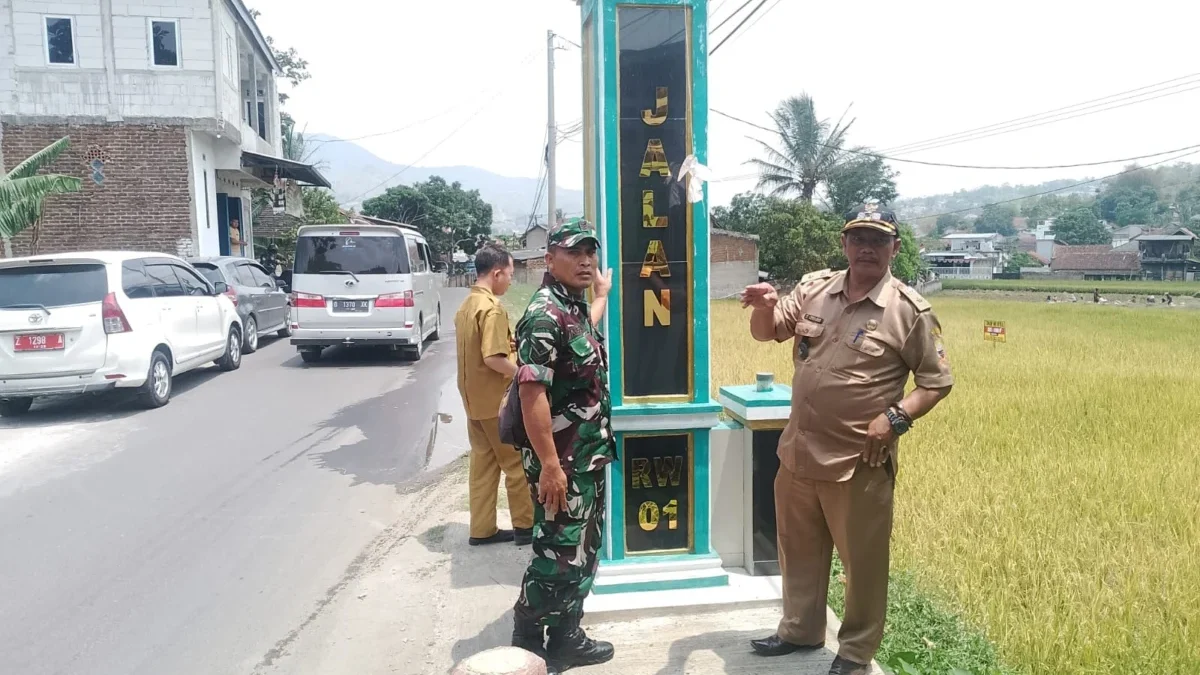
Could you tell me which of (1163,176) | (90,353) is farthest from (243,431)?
(1163,176)

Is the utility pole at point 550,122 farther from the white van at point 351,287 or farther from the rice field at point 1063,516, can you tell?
the rice field at point 1063,516

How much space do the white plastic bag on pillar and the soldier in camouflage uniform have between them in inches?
27.7

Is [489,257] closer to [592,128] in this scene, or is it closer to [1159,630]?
[592,128]

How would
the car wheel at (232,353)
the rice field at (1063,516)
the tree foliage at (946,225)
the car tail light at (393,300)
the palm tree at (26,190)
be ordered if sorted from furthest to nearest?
1. the tree foliage at (946,225)
2. the palm tree at (26,190)
3. the car tail light at (393,300)
4. the car wheel at (232,353)
5. the rice field at (1063,516)

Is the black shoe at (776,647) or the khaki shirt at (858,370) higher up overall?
the khaki shirt at (858,370)

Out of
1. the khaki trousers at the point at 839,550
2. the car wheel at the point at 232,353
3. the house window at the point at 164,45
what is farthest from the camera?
the house window at the point at 164,45

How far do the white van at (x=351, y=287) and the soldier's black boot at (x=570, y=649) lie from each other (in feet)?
27.3

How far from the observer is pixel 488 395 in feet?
13.8

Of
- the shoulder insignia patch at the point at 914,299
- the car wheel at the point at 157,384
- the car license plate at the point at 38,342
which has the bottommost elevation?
the car wheel at the point at 157,384

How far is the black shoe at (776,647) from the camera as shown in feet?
10.2

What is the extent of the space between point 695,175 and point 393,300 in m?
8.04

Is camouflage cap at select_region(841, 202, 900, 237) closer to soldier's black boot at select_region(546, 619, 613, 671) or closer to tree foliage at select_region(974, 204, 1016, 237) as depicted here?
soldier's black boot at select_region(546, 619, 613, 671)

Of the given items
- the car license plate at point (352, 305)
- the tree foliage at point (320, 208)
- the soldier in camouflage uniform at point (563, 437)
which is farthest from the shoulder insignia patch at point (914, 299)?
the tree foliage at point (320, 208)

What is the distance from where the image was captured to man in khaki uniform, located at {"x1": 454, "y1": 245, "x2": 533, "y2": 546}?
13.5ft
